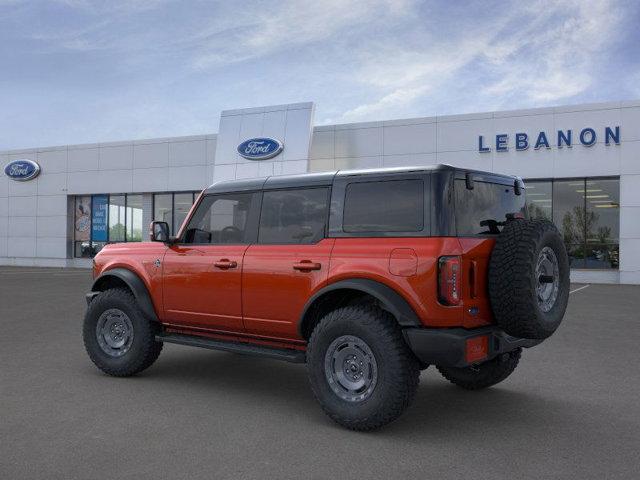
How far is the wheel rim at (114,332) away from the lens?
631 centimetres

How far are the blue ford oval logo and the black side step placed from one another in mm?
28126

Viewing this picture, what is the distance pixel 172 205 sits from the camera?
28.4 metres

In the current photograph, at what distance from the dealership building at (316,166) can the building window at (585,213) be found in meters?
0.04

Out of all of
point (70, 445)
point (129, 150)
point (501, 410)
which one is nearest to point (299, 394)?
point (501, 410)

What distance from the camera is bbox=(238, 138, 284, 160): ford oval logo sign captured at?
79.8 feet

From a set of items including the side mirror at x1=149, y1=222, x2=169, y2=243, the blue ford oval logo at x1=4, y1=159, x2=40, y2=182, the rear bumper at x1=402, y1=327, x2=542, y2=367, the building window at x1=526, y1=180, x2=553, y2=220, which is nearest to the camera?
the rear bumper at x1=402, y1=327, x2=542, y2=367

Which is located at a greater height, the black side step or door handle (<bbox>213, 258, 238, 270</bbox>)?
door handle (<bbox>213, 258, 238, 270</bbox>)

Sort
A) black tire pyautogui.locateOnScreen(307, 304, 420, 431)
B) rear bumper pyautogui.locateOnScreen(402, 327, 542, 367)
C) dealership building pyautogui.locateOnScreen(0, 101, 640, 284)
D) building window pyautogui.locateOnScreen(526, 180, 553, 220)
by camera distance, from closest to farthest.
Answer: rear bumper pyautogui.locateOnScreen(402, 327, 542, 367), black tire pyautogui.locateOnScreen(307, 304, 420, 431), dealership building pyautogui.locateOnScreen(0, 101, 640, 284), building window pyautogui.locateOnScreen(526, 180, 553, 220)

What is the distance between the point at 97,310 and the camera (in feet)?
21.1

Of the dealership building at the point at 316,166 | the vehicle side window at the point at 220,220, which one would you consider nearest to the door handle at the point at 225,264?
the vehicle side window at the point at 220,220

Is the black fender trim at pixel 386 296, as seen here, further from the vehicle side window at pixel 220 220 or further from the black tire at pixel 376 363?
the vehicle side window at pixel 220 220

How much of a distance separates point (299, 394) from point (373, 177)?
2157 millimetres

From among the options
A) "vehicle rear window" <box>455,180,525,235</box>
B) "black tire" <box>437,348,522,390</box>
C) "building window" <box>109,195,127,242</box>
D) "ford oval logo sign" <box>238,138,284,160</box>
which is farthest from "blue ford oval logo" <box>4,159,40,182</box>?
"vehicle rear window" <box>455,180,525,235</box>

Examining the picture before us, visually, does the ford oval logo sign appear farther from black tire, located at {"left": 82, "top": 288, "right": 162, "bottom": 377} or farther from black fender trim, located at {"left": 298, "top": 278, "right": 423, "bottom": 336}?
black fender trim, located at {"left": 298, "top": 278, "right": 423, "bottom": 336}
